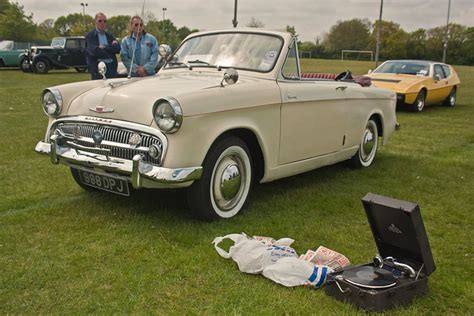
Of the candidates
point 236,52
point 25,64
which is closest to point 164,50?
point 236,52

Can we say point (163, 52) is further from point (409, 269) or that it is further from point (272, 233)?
point (409, 269)

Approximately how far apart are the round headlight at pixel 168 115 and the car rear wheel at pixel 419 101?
1008 cm

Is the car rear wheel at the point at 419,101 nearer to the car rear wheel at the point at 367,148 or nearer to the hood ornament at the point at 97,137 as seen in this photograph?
the car rear wheel at the point at 367,148

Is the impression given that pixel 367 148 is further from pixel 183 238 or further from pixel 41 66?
pixel 41 66

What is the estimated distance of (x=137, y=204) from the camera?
4410mm

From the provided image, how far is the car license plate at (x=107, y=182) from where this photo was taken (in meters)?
3.78

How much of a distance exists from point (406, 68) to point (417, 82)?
3.09 feet

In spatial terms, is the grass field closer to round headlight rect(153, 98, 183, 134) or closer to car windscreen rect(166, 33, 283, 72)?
round headlight rect(153, 98, 183, 134)

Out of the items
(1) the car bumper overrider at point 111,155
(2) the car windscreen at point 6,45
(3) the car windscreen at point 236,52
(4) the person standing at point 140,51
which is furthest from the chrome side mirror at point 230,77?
→ (2) the car windscreen at point 6,45

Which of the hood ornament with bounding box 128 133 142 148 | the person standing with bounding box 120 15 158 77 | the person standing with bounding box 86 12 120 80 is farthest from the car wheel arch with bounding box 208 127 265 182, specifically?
the person standing with bounding box 86 12 120 80

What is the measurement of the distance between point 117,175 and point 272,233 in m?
1.25

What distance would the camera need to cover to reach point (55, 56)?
23.7 m

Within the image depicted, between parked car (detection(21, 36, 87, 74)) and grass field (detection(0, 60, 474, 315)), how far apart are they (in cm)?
1832

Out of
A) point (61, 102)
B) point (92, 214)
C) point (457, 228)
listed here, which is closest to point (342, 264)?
point (457, 228)
